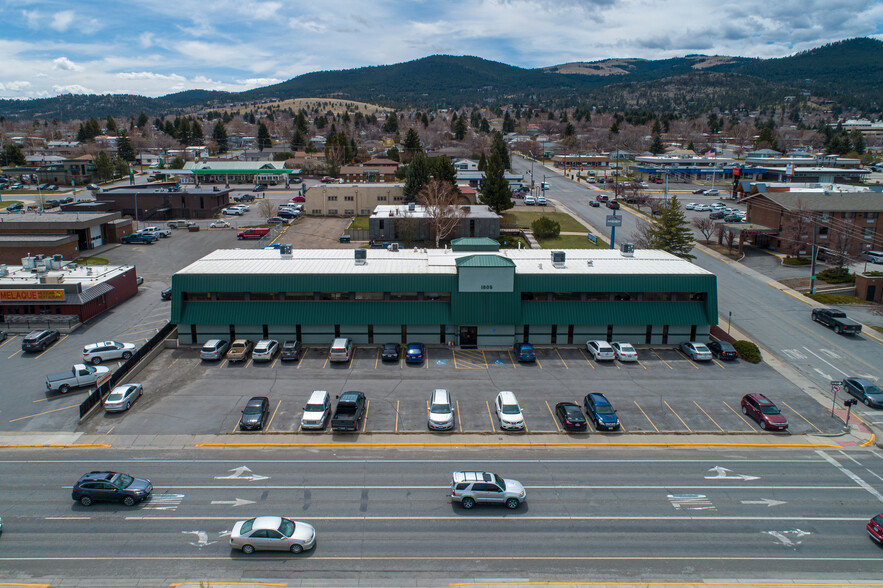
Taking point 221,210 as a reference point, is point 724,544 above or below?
below

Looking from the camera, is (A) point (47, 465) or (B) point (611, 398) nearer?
(A) point (47, 465)

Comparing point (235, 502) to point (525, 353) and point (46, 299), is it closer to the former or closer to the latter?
point (525, 353)

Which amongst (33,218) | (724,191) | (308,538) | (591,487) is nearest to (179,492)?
(308,538)

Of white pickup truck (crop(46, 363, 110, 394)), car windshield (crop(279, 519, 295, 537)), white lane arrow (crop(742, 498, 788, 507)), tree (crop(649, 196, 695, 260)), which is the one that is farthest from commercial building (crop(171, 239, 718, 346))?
car windshield (crop(279, 519, 295, 537))

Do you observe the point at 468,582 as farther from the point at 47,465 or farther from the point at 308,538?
the point at 47,465

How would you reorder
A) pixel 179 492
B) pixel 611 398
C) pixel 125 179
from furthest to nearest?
pixel 125 179 < pixel 611 398 < pixel 179 492

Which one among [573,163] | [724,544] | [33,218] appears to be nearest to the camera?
[724,544]

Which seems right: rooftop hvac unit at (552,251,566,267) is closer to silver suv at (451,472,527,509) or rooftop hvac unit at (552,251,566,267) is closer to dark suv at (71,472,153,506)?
silver suv at (451,472,527,509)
